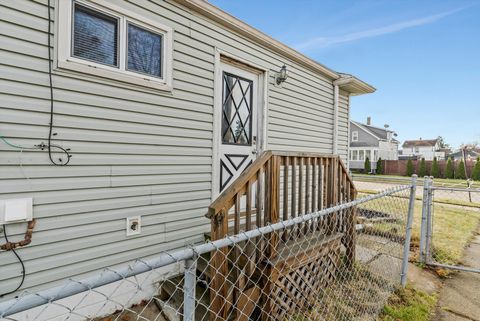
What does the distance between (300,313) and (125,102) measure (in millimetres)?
2989

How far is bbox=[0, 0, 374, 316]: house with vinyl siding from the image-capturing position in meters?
2.29

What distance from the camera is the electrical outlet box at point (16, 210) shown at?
217 cm

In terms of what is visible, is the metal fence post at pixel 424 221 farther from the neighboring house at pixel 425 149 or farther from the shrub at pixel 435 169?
the neighboring house at pixel 425 149

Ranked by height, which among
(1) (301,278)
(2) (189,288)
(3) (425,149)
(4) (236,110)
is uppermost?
(3) (425,149)

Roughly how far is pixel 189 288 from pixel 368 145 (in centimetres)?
3139

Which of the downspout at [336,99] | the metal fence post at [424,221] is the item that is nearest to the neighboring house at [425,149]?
the downspout at [336,99]

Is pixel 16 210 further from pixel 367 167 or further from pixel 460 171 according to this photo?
pixel 460 171

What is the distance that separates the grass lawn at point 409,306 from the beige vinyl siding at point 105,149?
2.40m

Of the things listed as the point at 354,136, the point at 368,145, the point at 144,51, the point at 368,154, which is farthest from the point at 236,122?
the point at 354,136

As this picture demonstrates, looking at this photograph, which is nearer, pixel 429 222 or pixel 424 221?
pixel 424 221

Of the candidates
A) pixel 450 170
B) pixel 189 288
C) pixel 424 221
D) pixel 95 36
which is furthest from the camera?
pixel 450 170

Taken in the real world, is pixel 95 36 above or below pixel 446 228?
above

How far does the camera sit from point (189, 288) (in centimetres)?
106

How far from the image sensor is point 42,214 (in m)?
2.38
